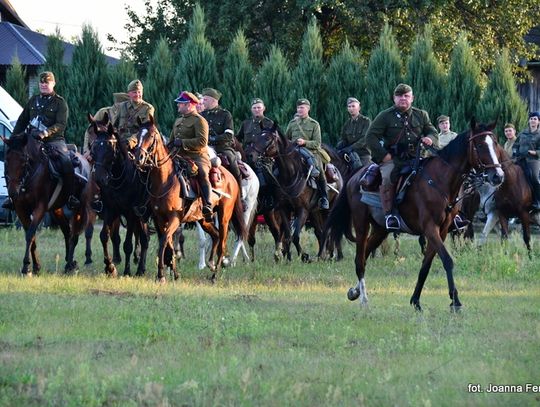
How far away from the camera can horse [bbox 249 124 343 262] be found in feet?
70.4

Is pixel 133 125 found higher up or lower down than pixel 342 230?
higher up

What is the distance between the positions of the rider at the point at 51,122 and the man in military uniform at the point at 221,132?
9.25 ft

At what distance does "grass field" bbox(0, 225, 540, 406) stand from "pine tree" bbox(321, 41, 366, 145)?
12212 mm

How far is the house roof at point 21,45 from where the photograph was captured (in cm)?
5181

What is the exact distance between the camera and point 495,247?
21859mm

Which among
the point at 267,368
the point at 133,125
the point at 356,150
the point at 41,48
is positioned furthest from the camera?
the point at 41,48

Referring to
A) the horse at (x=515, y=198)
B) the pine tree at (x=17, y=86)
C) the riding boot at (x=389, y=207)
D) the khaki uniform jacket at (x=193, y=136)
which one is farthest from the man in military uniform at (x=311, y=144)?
the pine tree at (x=17, y=86)

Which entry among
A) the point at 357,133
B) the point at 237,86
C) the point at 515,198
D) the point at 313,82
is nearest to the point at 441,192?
the point at 515,198

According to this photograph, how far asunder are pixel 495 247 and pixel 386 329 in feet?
32.6

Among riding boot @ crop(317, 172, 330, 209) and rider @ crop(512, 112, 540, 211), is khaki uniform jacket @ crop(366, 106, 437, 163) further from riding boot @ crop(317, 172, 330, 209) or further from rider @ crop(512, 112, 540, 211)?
rider @ crop(512, 112, 540, 211)

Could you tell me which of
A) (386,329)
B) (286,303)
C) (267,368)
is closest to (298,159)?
(286,303)

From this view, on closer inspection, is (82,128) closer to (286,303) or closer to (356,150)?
(356,150)

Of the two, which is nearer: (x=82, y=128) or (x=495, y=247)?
(x=495, y=247)

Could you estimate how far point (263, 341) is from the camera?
446 inches
